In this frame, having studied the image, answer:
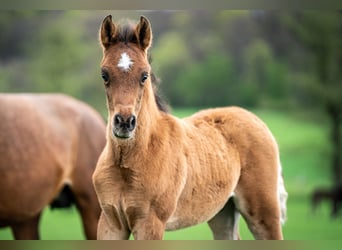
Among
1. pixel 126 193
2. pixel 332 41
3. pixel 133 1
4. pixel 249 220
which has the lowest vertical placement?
pixel 249 220

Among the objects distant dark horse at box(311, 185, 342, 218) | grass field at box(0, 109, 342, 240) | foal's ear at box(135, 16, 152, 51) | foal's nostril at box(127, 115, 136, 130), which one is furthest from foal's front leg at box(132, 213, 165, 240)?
distant dark horse at box(311, 185, 342, 218)

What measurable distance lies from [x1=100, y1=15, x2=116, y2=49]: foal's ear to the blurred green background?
5.96ft

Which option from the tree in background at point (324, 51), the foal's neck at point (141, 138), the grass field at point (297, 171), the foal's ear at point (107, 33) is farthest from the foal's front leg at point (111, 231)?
the tree in background at point (324, 51)

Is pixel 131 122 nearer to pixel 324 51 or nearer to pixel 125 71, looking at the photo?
pixel 125 71

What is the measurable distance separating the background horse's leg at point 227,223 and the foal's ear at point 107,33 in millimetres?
922

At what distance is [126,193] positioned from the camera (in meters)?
2.60

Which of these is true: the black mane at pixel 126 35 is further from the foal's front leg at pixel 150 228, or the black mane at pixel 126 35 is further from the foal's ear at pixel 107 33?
the foal's front leg at pixel 150 228

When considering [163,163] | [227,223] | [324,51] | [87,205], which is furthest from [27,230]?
[324,51]

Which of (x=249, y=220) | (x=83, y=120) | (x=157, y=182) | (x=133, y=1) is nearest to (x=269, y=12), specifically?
(x=133, y=1)

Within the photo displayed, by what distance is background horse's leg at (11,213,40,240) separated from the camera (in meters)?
4.22

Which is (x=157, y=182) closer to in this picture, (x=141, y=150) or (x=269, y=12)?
(x=141, y=150)

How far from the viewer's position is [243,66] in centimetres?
461

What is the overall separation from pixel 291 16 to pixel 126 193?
8.14 ft

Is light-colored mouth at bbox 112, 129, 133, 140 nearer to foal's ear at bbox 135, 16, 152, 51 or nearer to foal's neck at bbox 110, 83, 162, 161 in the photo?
foal's neck at bbox 110, 83, 162, 161
